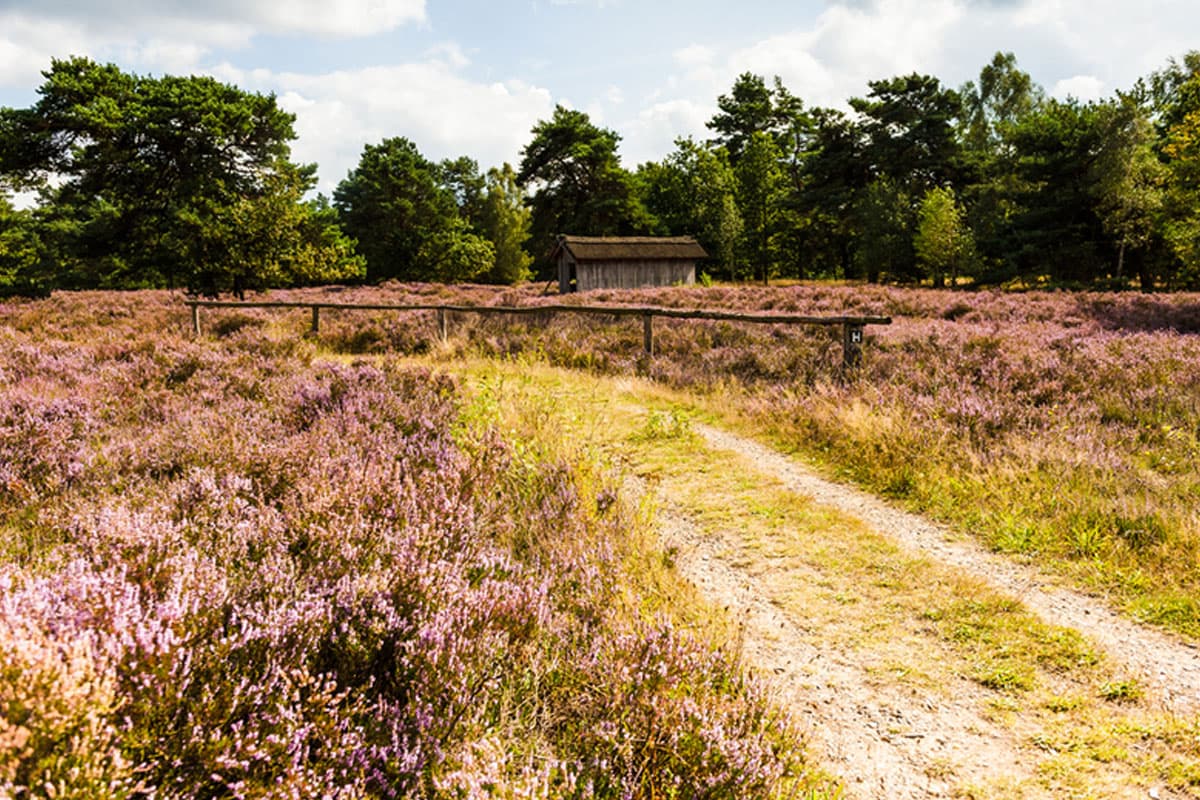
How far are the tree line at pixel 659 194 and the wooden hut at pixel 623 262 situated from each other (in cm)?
853

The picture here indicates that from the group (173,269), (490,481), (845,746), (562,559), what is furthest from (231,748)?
(173,269)

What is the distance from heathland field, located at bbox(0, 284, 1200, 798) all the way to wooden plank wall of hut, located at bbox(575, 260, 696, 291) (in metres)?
33.5

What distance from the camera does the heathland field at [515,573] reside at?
1.80 m

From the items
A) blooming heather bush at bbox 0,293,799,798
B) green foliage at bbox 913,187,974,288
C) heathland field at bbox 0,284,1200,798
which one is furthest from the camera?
green foliage at bbox 913,187,974,288

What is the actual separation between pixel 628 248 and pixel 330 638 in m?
42.7

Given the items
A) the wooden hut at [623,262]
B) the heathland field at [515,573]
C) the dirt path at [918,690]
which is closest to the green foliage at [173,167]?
the heathland field at [515,573]

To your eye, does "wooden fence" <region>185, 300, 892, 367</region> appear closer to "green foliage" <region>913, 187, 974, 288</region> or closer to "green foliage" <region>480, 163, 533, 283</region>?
"green foliage" <region>913, 187, 974, 288</region>

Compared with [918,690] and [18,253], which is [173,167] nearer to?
[918,690]

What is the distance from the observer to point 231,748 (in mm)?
1703

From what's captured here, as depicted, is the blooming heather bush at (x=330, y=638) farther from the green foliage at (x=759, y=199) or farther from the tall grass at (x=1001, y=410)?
the green foliage at (x=759, y=199)

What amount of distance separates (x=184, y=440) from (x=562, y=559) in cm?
329

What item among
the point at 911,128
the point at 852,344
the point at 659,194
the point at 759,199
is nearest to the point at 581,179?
the point at 659,194

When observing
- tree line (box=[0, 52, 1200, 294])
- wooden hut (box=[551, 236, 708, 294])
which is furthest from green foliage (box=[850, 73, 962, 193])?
wooden hut (box=[551, 236, 708, 294])

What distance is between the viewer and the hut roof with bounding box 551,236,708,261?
42.2 m
